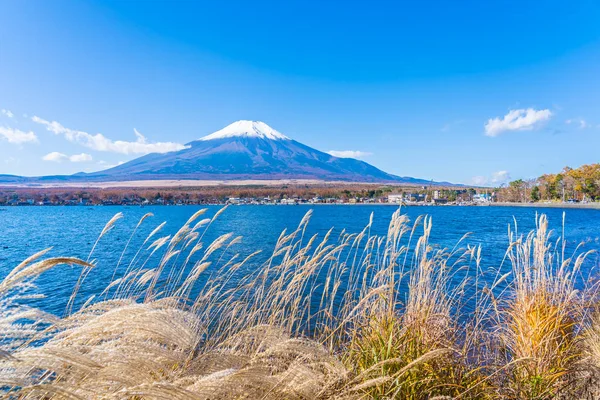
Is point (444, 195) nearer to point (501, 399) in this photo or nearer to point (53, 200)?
point (501, 399)

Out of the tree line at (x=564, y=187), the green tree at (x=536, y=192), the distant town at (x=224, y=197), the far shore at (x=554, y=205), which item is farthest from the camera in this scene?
the distant town at (x=224, y=197)

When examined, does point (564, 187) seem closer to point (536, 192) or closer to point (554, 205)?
point (554, 205)

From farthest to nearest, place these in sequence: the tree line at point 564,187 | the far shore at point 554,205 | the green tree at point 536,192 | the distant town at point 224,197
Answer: the distant town at point 224,197 < the green tree at point 536,192 < the tree line at point 564,187 < the far shore at point 554,205

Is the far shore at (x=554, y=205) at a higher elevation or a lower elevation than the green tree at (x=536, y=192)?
lower

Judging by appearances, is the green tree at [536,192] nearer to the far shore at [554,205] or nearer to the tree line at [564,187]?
the tree line at [564,187]

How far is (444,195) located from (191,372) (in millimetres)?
190559

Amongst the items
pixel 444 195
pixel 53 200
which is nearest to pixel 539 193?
pixel 444 195

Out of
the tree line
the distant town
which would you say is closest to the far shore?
the tree line

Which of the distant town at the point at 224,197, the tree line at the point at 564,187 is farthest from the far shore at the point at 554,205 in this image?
the distant town at the point at 224,197

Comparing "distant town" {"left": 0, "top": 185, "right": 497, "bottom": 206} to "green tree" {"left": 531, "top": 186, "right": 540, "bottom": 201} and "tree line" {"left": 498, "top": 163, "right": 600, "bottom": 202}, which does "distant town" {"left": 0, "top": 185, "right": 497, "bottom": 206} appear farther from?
"green tree" {"left": 531, "top": 186, "right": 540, "bottom": 201}

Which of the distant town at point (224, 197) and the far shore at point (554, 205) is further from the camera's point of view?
the distant town at point (224, 197)

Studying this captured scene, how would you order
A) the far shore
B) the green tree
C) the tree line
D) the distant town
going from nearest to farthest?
1. the far shore
2. the tree line
3. the green tree
4. the distant town

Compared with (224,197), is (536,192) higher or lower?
higher

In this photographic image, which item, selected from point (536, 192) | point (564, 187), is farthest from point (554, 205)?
point (536, 192)
